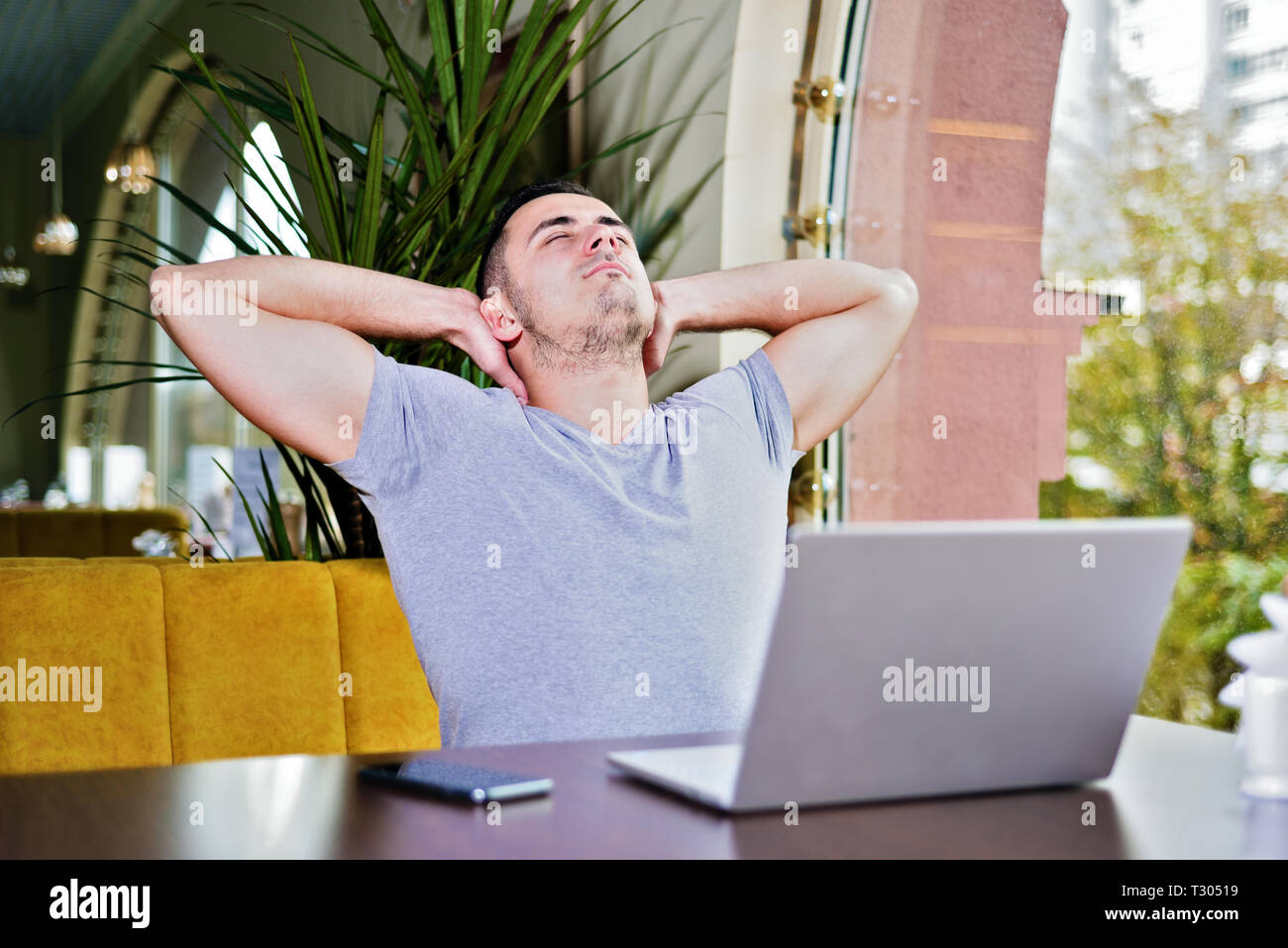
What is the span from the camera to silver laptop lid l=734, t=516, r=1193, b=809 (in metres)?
0.75

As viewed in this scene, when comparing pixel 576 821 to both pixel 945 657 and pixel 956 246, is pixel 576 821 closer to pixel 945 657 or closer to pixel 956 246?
pixel 945 657

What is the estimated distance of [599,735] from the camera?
4.81 ft

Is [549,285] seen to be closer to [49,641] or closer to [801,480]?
[49,641]

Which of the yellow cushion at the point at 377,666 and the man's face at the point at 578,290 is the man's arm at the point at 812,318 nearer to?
the man's face at the point at 578,290

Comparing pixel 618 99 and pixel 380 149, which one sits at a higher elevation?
pixel 618 99

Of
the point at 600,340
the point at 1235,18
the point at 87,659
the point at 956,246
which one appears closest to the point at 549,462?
the point at 600,340

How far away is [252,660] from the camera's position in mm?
1634

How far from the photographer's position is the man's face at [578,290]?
1.79 metres

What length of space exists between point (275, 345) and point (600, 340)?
46 cm

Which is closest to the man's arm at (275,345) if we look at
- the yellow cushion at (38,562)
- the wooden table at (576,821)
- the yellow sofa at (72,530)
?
the yellow cushion at (38,562)

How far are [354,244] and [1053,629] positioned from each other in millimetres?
1663
